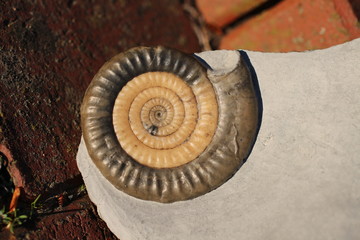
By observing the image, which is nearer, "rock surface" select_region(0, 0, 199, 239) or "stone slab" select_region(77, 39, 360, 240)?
"stone slab" select_region(77, 39, 360, 240)

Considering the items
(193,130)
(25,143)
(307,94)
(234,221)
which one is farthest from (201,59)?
(25,143)

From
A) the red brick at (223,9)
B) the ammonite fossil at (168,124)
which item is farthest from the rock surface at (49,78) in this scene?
the red brick at (223,9)

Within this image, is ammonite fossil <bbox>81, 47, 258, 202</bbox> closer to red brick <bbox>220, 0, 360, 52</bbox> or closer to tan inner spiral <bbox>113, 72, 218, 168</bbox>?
tan inner spiral <bbox>113, 72, 218, 168</bbox>

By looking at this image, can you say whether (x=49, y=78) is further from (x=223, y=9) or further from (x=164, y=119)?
(x=223, y=9)

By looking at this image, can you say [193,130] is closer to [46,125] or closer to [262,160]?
[262,160]

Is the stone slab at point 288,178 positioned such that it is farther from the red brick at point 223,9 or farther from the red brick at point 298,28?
the red brick at point 223,9

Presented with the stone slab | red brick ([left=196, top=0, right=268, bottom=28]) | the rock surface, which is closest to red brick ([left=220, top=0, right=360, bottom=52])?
red brick ([left=196, top=0, right=268, bottom=28])

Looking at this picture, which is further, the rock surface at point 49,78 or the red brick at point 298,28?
the red brick at point 298,28

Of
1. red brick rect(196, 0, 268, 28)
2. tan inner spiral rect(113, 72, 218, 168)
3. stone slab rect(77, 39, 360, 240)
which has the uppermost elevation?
tan inner spiral rect(113, 72, 218, 168)
